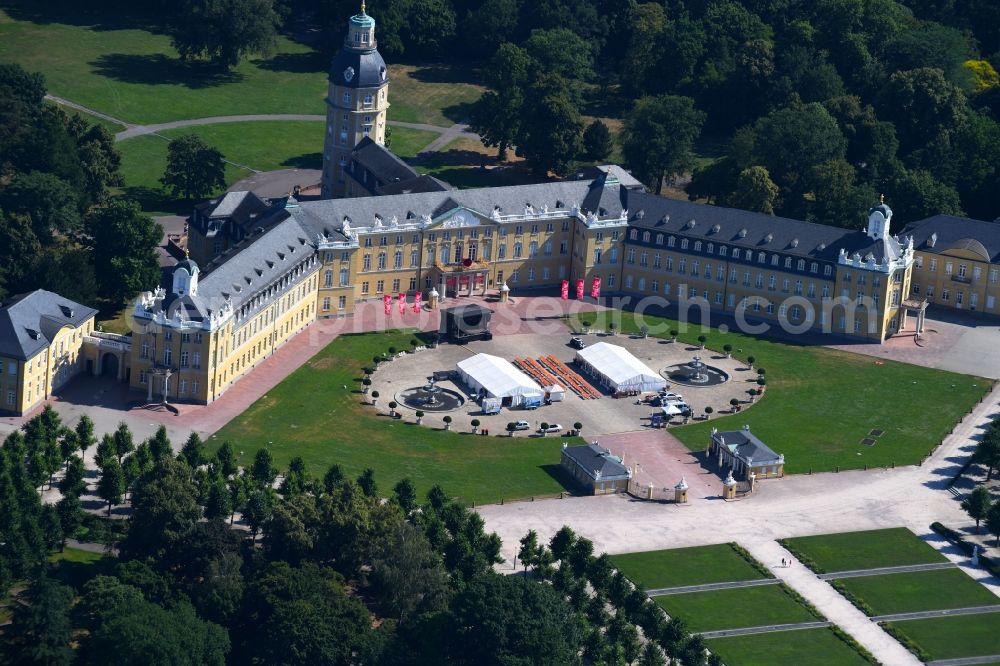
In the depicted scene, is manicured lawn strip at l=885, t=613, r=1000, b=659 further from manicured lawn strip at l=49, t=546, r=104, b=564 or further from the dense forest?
manicured lawn strip at l=49, t=546, r=104, b=564

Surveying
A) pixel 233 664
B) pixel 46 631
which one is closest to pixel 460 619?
pixel 233 664

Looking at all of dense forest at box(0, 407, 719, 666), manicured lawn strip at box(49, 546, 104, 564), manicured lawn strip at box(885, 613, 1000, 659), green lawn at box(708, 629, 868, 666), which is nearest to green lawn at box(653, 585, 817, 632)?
green lawn at box(708, 629, 868, 666)

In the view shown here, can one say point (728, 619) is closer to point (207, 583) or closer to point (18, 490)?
point (207, 583)

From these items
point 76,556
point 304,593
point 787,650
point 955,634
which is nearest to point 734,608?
point 787,650

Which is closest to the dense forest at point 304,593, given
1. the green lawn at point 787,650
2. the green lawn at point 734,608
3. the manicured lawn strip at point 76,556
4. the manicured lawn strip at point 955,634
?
the manicured lawn strip at point 76,556

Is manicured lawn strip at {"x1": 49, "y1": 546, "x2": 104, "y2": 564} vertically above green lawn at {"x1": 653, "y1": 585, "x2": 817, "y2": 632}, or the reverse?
green lawn at {"x1": 653, "y1": 585, "x2": 817, "y2": 632}

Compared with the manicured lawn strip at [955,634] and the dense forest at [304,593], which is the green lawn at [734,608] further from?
the manicured lawn strip at [955,634]
